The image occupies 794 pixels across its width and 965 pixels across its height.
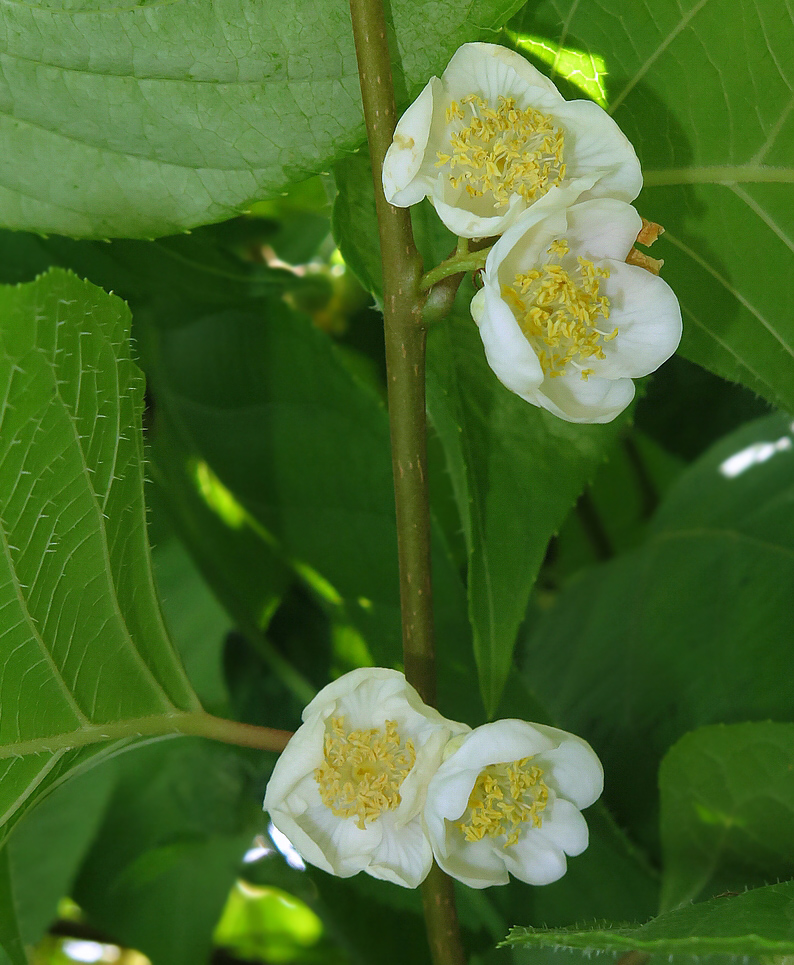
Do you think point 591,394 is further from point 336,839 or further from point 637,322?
point 336,839

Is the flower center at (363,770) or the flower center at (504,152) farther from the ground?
the flower center at (504,152)

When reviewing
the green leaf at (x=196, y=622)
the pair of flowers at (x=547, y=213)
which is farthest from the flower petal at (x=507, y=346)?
the green leaf at (x=196, y=622)

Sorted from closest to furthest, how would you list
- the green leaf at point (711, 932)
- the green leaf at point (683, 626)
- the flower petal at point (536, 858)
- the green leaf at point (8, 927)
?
the green leaf at point (711, 932), the flower petal at point (536, 858), the green leaf at point (8, 927), the green leaf at point (683, 626)

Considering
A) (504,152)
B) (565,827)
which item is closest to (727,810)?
(565,827)

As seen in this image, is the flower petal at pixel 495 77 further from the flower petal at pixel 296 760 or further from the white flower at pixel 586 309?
the flower petal at pixel 296 760

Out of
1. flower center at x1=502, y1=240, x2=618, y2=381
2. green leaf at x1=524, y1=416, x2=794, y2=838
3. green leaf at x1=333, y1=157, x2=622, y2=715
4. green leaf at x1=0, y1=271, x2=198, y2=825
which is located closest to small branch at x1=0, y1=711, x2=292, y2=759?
green leaf at x1=0, y1=271, x2=198, y2=825

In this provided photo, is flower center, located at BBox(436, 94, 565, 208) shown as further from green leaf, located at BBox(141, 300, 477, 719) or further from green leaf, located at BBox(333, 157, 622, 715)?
green leaf, located at BBox(141, 300, 477, 719)
